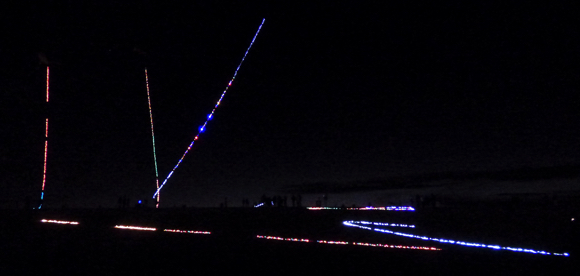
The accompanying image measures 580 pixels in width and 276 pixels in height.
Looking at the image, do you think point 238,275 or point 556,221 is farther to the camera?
point 556,221

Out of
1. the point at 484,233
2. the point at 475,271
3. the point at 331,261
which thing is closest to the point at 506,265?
the point at 475,271

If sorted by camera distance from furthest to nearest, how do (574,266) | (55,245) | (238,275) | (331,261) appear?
(55,245), (331,261), (574,266), (238,275)

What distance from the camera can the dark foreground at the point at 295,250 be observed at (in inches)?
167

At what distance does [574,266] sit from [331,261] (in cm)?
244

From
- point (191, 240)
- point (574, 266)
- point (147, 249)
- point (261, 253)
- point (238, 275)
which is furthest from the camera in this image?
point (191, 240)

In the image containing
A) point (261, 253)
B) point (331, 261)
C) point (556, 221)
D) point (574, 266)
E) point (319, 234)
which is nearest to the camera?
point (574, 266)

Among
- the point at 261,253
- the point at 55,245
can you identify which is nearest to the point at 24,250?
the point at 55,245

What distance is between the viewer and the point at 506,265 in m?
4.34

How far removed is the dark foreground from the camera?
425 cm

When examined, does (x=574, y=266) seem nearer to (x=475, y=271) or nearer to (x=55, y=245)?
(x=475, y=271)

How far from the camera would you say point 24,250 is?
5504 millimetres

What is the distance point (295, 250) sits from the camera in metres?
5.34

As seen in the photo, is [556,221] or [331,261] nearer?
[331,261]

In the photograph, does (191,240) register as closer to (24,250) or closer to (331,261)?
(24,250)
